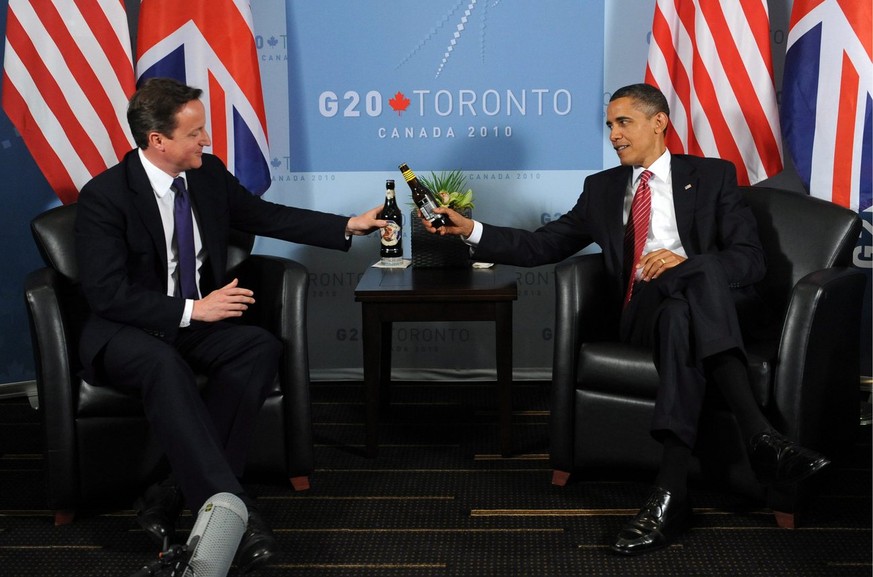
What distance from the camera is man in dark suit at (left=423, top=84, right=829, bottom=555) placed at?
2.76m

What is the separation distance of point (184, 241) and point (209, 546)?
1081 millimetres

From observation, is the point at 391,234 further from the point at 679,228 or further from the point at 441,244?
the point at 679,228

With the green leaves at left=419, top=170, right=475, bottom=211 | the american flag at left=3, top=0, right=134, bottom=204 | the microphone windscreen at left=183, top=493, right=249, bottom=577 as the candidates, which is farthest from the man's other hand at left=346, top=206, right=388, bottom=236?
the microphone windscreen at left=183, top=493, right=249, bottom=577

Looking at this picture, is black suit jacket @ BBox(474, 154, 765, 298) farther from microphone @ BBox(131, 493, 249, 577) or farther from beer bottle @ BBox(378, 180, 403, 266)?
microphone @ BBox(131, 493, 249, 577)

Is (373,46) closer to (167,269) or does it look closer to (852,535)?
(167,269)

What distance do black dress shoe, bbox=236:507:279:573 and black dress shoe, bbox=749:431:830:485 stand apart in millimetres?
1283

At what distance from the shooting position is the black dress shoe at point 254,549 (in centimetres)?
253

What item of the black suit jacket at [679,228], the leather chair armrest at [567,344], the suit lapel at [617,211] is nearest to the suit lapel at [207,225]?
the black suit jacket at [679,228]

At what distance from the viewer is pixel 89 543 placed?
9.27ft

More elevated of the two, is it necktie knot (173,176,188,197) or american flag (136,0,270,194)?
american flag (136,0,270,194)

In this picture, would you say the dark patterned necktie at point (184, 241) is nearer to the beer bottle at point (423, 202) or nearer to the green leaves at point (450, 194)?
the beer bottle at point (423, 202)

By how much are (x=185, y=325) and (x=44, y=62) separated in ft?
5.05

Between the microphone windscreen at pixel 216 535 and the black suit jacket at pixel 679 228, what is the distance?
1.40 metres

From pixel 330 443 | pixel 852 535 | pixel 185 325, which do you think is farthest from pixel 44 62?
pixel 852 535
